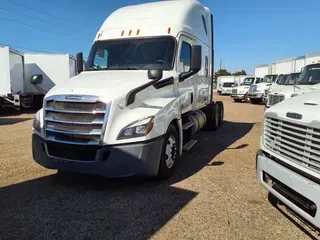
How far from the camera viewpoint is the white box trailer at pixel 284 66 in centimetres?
2561

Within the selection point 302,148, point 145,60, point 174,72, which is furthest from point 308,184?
point 145,60

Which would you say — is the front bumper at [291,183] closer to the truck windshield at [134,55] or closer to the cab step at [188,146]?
the cab step at [188,146]

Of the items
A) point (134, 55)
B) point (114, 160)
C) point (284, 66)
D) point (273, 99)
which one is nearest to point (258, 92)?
point (284, 66)

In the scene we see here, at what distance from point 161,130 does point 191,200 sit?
1.14m

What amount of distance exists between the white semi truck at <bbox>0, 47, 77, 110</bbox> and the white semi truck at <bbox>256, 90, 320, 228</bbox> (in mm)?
14171

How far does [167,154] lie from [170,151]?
0.12 meters

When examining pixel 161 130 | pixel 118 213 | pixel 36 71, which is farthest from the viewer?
pixel 36 71

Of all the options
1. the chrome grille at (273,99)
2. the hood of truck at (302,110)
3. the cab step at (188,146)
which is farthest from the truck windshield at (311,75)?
the hood of truck at (302,110)

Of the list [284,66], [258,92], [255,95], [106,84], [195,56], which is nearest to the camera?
[106,84]

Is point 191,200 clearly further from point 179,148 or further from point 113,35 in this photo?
point 113,35

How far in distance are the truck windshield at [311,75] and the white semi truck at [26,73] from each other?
12.7 m

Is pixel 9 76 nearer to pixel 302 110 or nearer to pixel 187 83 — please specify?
pixel 187 83

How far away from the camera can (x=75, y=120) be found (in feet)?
14.2

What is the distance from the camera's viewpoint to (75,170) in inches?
168
